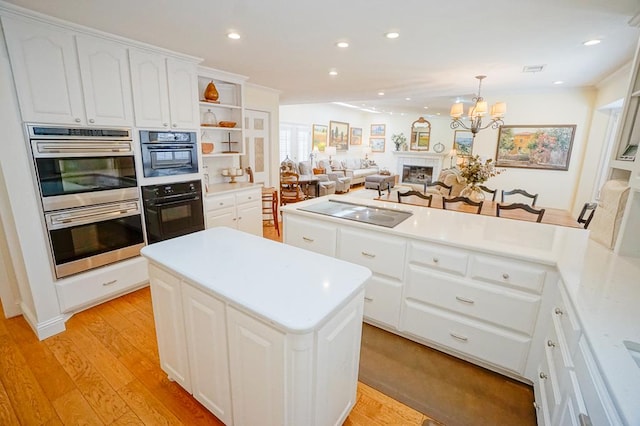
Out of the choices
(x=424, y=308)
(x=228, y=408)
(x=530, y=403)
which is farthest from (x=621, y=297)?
(x=228, y=408)

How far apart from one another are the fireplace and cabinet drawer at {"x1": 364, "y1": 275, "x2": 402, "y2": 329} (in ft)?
30.9

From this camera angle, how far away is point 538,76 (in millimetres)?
3715

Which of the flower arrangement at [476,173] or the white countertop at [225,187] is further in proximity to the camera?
the white countertop at [225,187]

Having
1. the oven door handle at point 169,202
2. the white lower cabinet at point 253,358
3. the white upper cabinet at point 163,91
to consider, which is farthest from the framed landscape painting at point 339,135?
the white lower cabinet at point 253,358

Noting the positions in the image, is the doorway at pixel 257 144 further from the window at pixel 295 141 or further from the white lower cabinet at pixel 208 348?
the white lower cabinet at pixel 208 348

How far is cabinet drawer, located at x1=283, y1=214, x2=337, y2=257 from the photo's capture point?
8.01ft

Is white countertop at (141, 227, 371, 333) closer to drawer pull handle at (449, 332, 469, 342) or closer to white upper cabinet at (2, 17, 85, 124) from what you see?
drawer pull handle at (449, 332, 469, 342)

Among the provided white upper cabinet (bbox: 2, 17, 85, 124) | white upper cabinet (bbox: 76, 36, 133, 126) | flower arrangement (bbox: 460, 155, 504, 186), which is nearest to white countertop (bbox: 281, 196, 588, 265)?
flower arrangement (bbox: 460, 155, 504, 186)

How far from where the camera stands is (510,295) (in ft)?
5.73

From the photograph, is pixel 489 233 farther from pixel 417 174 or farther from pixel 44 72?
pixel 417 174

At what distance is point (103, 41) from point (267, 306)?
9.07 ft

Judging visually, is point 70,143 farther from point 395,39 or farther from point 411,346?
point 411,346

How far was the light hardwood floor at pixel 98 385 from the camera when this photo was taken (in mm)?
1578

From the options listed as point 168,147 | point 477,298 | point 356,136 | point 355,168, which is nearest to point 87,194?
point 168,147
